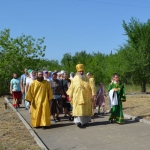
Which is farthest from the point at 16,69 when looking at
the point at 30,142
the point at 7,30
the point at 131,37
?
the point at 30,142

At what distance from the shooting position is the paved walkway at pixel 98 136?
23.0 ft

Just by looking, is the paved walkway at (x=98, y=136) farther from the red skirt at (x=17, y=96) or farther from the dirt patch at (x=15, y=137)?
the red skirt at (x=17, y=96)

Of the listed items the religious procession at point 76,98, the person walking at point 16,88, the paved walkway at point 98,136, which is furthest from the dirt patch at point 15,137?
the person walking at point 16,88

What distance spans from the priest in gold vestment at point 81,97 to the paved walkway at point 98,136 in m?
0.30

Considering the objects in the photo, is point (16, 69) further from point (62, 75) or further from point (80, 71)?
point (80, 71)

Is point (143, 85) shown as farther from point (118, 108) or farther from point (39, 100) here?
point (39, 100)

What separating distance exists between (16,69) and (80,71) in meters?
16.8

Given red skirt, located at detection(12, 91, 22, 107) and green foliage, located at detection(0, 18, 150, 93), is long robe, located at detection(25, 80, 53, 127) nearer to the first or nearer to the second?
red skirt, located at detection(12, 91, 22, 107)

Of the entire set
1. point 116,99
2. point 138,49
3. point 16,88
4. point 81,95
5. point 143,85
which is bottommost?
point 116,99

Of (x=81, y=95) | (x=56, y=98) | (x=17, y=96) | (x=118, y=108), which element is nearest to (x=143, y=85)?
(x=17, y=96)

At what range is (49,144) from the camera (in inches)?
294

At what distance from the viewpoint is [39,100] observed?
9688 millimetres

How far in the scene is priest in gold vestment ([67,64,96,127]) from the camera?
9539 millimetres

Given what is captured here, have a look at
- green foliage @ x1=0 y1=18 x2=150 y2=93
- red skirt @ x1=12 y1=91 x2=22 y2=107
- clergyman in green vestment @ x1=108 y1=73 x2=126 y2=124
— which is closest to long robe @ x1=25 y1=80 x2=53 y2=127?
clergyman in green vestment @ x1=108 y1=73 x2=126 y2=124
